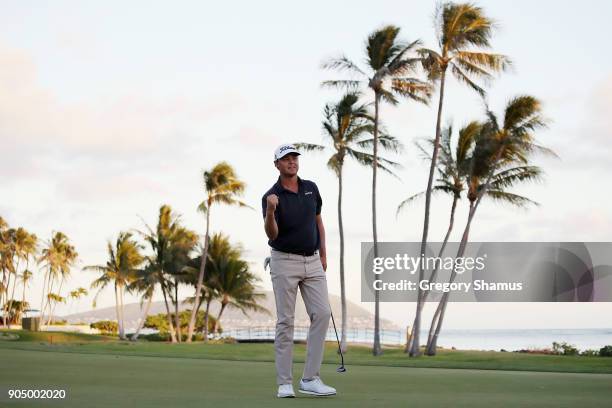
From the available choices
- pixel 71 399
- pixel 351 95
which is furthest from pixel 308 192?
pixel 351 95

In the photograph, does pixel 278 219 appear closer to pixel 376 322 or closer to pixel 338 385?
pixel 338 385

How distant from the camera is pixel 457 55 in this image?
34656 millimetres

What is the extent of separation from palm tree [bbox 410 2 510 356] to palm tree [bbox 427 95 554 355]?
145 centimetres

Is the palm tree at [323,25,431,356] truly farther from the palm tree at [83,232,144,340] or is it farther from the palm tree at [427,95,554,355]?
the palm tree at [83,232,144,340]

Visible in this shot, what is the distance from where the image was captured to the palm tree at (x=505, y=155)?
33.6 meters

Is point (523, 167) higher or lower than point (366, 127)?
lower

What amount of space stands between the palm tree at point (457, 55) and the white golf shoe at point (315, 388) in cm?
2668

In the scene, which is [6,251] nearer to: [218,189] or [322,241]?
[218,189]

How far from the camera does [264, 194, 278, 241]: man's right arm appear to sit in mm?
7336

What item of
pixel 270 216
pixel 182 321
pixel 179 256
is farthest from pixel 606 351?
pixel 182 321

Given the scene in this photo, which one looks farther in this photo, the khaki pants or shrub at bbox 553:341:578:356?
shrub at bbox 553:341:578:356

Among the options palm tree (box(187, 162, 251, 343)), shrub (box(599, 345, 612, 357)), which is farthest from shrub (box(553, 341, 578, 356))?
palm tree (box(187, 162, 251, 343))

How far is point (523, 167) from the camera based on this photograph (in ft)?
112

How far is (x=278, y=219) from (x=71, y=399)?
2.23 metres
